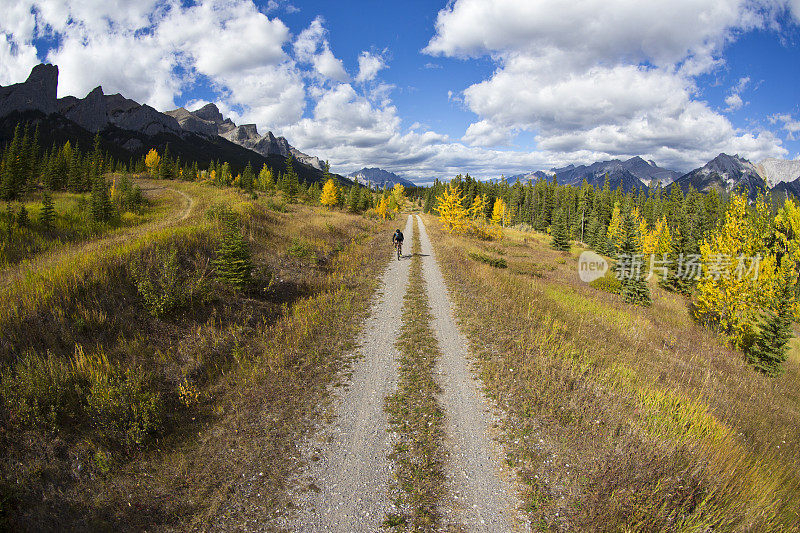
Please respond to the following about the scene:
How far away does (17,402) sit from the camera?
17.0ft

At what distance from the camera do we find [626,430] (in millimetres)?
5539

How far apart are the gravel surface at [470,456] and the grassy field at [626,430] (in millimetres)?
336

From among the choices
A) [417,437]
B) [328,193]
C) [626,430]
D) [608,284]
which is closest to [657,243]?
[608,284]

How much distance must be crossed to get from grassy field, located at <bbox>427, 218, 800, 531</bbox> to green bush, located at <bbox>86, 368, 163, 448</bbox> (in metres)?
6.38

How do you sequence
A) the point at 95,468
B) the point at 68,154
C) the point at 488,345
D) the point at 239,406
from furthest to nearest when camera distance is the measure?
the point at 68,154, the point at 488,345, the point at 239,406, the point at 95,468

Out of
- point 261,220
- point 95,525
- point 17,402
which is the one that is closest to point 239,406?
point 95,525

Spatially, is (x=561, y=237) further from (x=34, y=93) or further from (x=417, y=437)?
(x=34, y=93)

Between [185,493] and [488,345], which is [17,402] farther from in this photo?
[488,345]

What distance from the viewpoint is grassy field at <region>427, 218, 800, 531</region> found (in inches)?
166

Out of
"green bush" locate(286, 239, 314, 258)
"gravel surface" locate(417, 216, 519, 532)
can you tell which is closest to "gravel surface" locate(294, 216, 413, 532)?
"gravel surface" locate(417, 216, 519, 532)

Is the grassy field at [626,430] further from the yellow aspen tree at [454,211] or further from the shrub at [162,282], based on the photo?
the yellow aspen tree at [454,211]

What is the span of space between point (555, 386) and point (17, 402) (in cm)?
1021

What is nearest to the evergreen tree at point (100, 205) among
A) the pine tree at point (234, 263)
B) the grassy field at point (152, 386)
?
the grassy field at point (152, 386)

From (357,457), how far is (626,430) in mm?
4866
